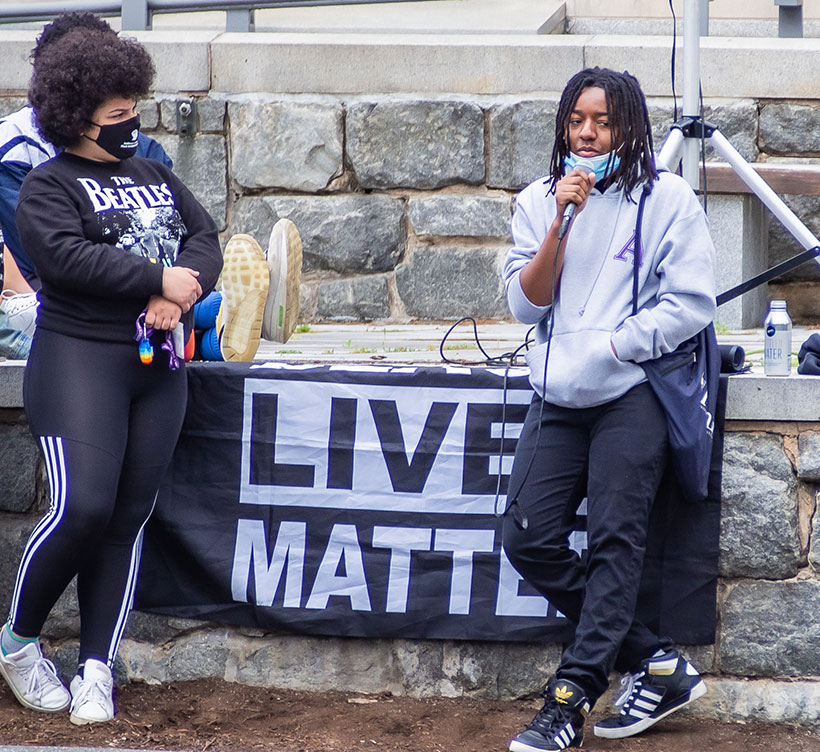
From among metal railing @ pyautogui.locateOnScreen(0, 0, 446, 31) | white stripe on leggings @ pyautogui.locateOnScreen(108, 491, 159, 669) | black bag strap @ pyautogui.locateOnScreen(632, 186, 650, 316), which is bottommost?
white stripe on leggings @ pyautogui.locateOnScreen(108, 491, 159, 669)

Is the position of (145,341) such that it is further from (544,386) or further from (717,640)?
(717,640)

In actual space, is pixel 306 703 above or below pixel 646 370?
below

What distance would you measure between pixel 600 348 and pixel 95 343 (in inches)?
52.2

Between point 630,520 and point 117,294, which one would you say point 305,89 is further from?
point 630,520

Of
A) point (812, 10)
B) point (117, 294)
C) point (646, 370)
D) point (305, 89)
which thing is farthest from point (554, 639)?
point (812, 10)

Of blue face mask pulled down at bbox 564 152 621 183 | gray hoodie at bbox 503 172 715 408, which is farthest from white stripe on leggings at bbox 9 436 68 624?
blue face mask pulled down at bbox 564 152 621 183

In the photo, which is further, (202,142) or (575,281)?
(202,142)

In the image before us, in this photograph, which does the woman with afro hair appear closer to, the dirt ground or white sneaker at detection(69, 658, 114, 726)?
white sneaker at detection(69, 658, 114, 726)

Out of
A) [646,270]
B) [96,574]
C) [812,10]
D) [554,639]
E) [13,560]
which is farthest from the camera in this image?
[812,10]

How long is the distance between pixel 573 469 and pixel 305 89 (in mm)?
3350

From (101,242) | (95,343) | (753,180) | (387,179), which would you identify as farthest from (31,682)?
(387,179)

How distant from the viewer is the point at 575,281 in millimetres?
3473

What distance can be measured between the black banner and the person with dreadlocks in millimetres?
410

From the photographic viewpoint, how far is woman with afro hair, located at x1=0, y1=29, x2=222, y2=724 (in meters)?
3.45
